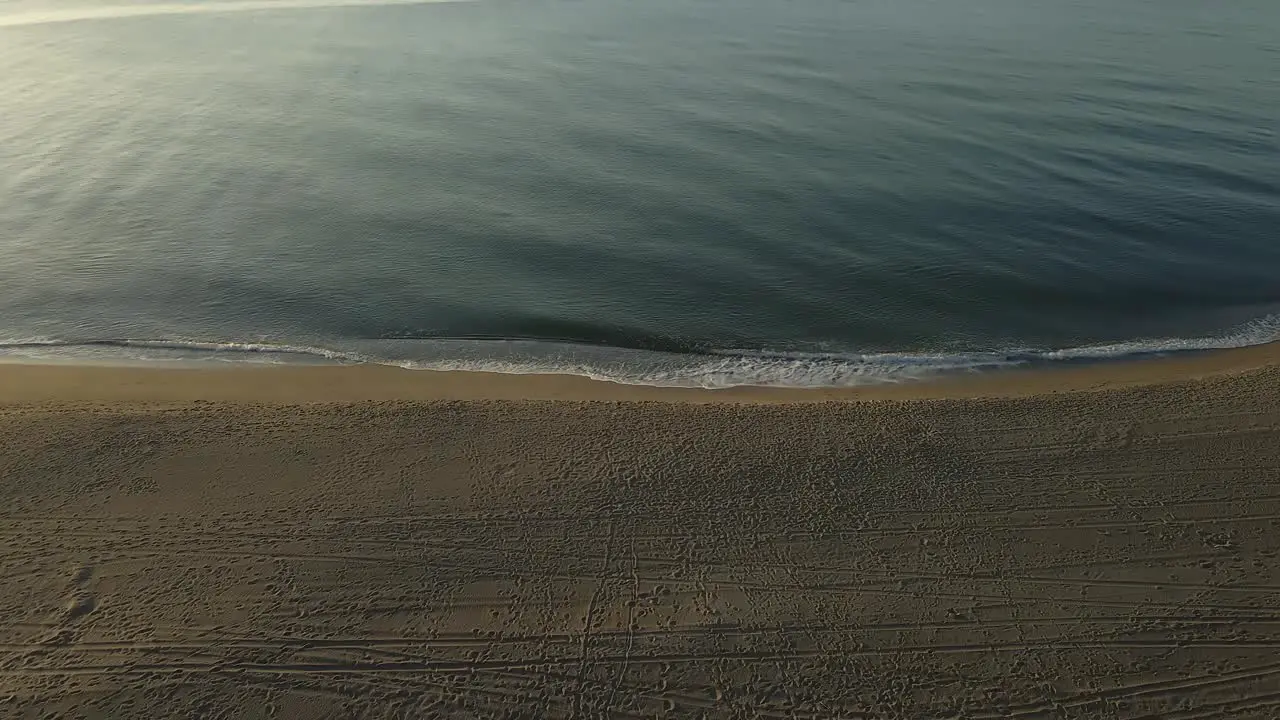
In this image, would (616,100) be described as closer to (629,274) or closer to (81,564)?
(629,274)

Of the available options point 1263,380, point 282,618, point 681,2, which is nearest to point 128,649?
point 282,618

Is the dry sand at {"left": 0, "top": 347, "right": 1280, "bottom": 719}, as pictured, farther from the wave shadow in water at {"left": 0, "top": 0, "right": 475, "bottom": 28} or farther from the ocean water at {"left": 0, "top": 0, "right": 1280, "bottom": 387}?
the wave shadow in water at {"left": 0, "top": 0, "right": 475, "bottom": 28}

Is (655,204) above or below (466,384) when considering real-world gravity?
above

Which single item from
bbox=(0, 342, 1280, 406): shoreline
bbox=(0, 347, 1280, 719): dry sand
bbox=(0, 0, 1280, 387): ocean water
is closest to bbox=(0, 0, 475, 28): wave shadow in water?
bbox=(0, 0, 1280, 387): ocean water

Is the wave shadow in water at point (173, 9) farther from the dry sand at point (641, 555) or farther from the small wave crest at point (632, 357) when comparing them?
the dry sand at point (641, 555)

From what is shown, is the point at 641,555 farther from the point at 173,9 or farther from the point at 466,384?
the point at 173,9

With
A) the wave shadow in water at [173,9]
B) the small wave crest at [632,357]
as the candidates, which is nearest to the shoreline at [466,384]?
the small wave crest at [632,357]

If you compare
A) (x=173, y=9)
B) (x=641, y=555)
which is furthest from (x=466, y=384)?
(x=173, y=9)
